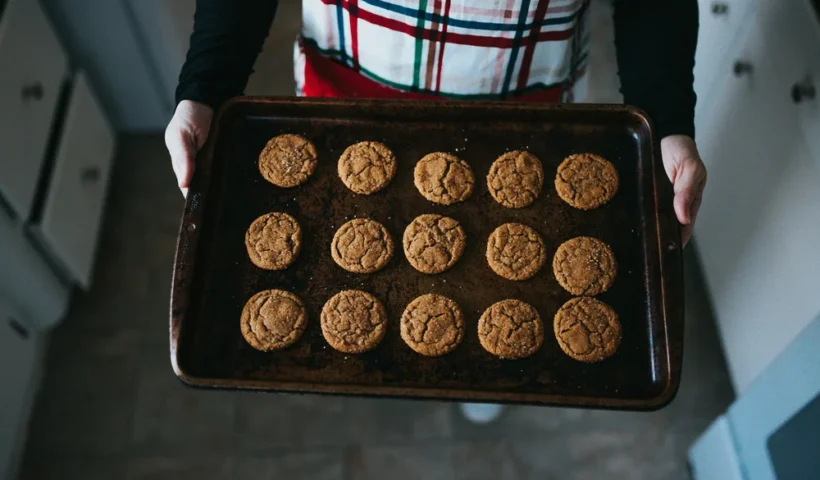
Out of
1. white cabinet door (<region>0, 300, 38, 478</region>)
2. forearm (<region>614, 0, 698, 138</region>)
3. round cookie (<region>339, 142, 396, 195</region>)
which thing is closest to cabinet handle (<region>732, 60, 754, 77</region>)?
forearm (<region>614, 0, 698, 138</region>)

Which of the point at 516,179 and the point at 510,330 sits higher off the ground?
the point at 516,179

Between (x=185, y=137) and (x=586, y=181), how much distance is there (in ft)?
2.48

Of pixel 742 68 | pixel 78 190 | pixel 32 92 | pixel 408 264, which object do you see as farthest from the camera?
pixel 78 190

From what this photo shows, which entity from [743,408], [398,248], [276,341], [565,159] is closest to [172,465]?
[276,341]

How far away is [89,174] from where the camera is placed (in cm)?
185

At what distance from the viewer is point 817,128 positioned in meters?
1.22

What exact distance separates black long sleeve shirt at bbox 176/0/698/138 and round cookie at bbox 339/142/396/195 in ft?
0.86

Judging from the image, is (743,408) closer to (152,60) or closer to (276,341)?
(276,341)

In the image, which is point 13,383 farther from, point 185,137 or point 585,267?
point 585,267

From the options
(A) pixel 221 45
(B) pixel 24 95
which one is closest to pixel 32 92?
(B) pixel 24 95

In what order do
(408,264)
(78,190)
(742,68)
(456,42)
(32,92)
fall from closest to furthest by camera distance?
(456,42)
(408,264)
(742,68)
(32,92)
(78,190)

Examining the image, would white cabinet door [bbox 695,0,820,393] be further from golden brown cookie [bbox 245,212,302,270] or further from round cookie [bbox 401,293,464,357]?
golden brown cookie [bbox 245,212,302,270]

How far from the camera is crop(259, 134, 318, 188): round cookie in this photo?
120 cm

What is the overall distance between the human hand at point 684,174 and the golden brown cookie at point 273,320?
0.70 m
